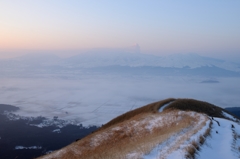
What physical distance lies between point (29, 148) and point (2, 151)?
9674 millimetres

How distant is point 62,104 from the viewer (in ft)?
656

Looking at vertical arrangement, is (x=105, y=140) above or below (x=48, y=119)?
above

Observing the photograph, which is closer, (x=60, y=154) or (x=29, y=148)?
(x=60, y=154)

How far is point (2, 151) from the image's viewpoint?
86438mm

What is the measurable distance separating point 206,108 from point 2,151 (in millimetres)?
75604

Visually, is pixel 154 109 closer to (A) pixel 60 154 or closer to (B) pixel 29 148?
(A) pixel 60 154

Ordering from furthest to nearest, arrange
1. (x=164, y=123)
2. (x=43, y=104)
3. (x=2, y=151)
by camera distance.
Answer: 1. (x=43, y=104)
2. (x=2, y=151)
3. (x=164, y=123)

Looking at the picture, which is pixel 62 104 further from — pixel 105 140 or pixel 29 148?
pixel 105 140

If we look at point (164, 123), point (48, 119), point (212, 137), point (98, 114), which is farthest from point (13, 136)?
point (212, 137)

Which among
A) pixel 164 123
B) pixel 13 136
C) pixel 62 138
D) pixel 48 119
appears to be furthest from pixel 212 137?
pixel 48 119

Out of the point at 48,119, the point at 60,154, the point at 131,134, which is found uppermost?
the point at 131,134

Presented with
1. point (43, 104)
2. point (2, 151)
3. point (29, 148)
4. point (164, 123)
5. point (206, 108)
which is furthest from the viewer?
point (43, 104)

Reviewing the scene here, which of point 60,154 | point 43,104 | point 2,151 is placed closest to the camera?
point 60,154

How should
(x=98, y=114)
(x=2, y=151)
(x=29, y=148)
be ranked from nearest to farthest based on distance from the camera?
(x=2, y=151)
(x=29, y=148)
(x=98, y=114)
